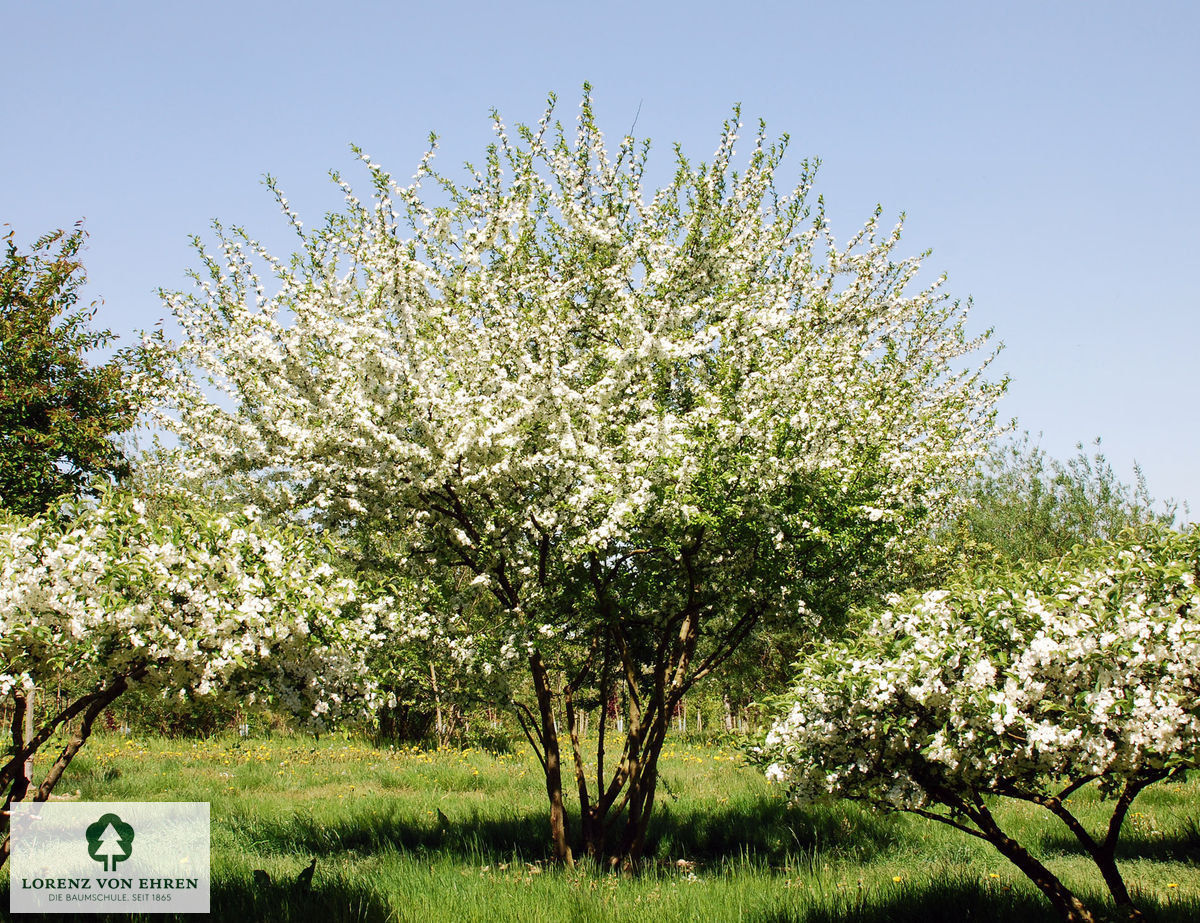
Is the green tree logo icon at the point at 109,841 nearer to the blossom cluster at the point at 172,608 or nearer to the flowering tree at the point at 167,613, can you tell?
the flowering tree at the point at 167,613

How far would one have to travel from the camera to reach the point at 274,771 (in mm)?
14766

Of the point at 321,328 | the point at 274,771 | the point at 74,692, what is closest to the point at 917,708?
the point at 321,328

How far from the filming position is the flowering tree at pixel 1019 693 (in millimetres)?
4199

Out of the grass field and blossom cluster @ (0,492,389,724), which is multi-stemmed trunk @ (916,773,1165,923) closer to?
the grass field

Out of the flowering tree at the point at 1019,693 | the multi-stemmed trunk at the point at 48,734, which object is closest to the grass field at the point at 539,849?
the multi-stemmed trunk at the point at 48,734

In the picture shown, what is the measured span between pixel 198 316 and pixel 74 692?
14.4m

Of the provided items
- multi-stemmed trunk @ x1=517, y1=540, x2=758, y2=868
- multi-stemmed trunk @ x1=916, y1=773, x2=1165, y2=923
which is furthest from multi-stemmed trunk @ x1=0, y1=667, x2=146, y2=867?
multi-stemmed trunk @ x1=916, y1=773, x2=1165, y2=923

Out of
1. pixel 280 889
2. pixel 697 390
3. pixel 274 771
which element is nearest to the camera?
pixel 280 889

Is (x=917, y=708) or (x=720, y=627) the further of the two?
(x=720, y=627)

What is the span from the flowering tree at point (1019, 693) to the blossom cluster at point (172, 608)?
315cm

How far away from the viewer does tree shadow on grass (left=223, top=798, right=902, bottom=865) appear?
9.64 meters

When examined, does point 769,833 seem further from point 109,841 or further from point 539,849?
point 109,841

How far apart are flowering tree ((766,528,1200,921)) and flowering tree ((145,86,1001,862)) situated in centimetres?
202

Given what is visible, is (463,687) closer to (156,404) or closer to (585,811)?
(585,811)
